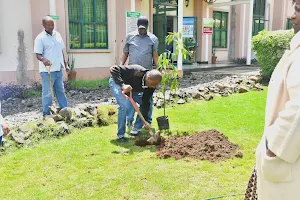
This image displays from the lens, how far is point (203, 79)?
11.9 m

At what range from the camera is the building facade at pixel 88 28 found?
31.3ft

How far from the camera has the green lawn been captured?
350 centimetres

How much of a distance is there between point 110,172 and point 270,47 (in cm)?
839

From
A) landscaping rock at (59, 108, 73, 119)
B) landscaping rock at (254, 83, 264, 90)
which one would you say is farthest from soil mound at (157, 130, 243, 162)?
landscaping rock at (254, 83, 264, 90)

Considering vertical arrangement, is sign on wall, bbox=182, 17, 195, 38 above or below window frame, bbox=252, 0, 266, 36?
below

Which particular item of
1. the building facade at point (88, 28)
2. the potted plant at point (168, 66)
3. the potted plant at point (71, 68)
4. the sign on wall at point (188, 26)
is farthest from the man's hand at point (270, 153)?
the sign on wall at point (188, 26)

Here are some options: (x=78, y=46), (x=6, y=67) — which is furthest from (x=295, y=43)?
(x=78, y=46)

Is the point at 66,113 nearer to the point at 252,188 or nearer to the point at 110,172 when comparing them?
the point at 110,172

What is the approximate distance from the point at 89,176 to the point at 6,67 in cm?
682

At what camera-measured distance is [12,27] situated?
9.48 metres

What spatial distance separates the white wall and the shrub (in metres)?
7.30

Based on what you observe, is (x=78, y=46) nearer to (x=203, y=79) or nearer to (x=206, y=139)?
(x=203, y=79)

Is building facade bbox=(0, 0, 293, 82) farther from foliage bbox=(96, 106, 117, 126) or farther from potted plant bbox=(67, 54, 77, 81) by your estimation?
foliage bbox=(96, 106, 117, 126)

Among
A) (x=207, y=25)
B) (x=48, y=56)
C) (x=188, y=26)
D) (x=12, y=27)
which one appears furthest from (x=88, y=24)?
(x=207, y=25)
